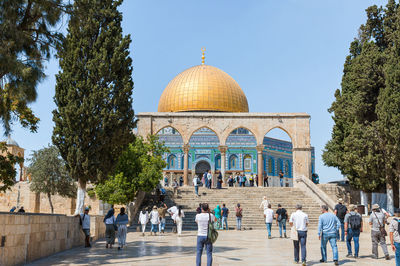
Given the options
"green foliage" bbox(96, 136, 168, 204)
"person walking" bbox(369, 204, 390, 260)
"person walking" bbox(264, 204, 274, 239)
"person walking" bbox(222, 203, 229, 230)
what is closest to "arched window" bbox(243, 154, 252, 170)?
"green foliage" bbox(96, 136, 168, 204)

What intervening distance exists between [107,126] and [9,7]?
17.6ft

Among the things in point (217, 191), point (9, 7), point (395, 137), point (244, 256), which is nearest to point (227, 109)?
point (217, 191)

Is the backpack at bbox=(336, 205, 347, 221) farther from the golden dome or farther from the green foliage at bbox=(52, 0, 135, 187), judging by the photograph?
the golden dome

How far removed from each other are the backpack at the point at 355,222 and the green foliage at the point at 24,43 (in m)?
6.47

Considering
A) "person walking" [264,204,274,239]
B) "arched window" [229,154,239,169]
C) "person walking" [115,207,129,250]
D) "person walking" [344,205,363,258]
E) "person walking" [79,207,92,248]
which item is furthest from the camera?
"arched window" [229,154,239,169]

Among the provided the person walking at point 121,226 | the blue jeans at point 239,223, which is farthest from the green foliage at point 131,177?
the person walking at point 121,226

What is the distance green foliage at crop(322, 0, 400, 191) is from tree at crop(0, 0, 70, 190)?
41.7 feet

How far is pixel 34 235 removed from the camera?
7.41 meters

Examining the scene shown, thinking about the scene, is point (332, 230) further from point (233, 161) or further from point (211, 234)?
point (233, 161)

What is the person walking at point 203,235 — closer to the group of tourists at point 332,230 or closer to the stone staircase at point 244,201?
the group of tourists at point 332,230

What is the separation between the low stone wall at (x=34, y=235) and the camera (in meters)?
6.30

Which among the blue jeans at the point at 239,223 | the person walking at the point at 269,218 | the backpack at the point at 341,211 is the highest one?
the backpack at the point at 341,211

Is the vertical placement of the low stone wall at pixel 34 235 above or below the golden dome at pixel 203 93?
below

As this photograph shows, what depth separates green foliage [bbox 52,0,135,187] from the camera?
1047cm
